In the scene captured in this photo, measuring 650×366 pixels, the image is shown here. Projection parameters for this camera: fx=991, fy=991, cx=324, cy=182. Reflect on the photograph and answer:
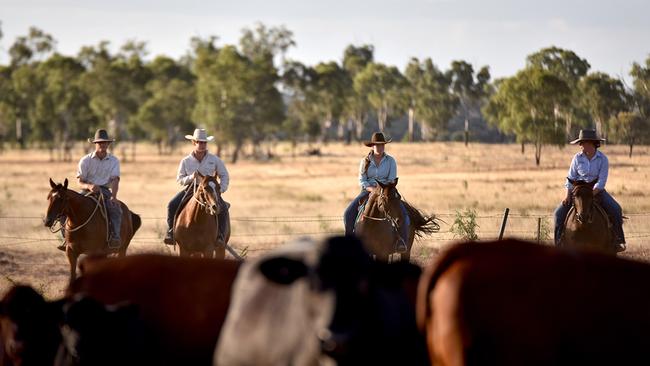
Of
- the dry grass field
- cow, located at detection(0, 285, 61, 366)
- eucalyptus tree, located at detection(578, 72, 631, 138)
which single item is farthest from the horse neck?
eucalyptus tree, located at detection(578, 72, 631, 138)

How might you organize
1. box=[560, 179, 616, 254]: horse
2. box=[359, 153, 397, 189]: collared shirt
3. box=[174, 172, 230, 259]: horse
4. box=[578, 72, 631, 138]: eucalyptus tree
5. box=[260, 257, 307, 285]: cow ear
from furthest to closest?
box=[578, 72, 631, 138]: eucalyptus tree, box=[359, 153, 397, 189]: collared shirt, box=[174, 172, 230, 259]: horse, box=[560, 179, 616, 254]: horse, box=[260, 257, 307, 285]: cow ear

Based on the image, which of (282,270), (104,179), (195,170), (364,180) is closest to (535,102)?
(364,180)

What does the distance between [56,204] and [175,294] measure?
9.06 m

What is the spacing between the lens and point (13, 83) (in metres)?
102

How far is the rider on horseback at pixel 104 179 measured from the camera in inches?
640

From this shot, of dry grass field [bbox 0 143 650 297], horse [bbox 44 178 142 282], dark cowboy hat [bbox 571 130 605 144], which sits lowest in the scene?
dry grass field [bbox 0 143 650 297]

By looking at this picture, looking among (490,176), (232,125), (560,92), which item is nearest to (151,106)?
(232,125)

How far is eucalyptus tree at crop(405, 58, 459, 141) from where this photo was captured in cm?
12269

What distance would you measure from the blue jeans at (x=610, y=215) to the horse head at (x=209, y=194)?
545cm

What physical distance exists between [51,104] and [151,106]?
9.24 meters

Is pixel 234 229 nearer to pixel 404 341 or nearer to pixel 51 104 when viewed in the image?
pixel 404 341

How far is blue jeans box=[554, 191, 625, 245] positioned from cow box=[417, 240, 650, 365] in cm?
973

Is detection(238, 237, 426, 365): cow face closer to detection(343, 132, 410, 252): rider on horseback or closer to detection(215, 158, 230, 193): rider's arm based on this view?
detection(215, 158, 230, 193): rider's arm

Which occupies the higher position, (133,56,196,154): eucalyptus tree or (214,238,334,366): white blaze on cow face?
(133,56,196,154): eucalyptus tree
